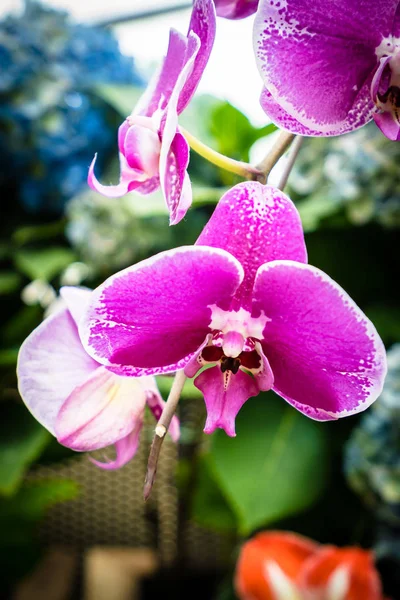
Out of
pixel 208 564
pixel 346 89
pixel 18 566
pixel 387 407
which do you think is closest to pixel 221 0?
pixel 346 89

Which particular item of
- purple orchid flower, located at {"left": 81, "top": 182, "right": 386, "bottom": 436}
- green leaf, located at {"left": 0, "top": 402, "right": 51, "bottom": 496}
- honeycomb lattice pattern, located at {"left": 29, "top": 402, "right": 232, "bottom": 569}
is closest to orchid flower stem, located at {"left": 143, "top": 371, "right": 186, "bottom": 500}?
purple orchid flower, located at {"left": 81, "top": 182, "right": 386, "bottom": 436}

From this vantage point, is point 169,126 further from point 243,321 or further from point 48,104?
point 48,104

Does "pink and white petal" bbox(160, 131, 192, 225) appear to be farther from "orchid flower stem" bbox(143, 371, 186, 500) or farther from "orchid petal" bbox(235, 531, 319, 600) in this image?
"orchid petal" bbox(235, 531, 319, 600)

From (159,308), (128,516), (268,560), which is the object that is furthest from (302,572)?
(159,308)

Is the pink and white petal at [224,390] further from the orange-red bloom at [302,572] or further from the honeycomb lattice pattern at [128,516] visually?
the honeycomb lattice pattern at [128,516]

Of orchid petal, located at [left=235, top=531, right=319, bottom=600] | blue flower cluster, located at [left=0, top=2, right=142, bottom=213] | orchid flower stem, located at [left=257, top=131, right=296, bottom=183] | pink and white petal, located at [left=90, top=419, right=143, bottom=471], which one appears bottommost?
orchid petal, located at [left=235, top=531, right=319, bottom=600]
